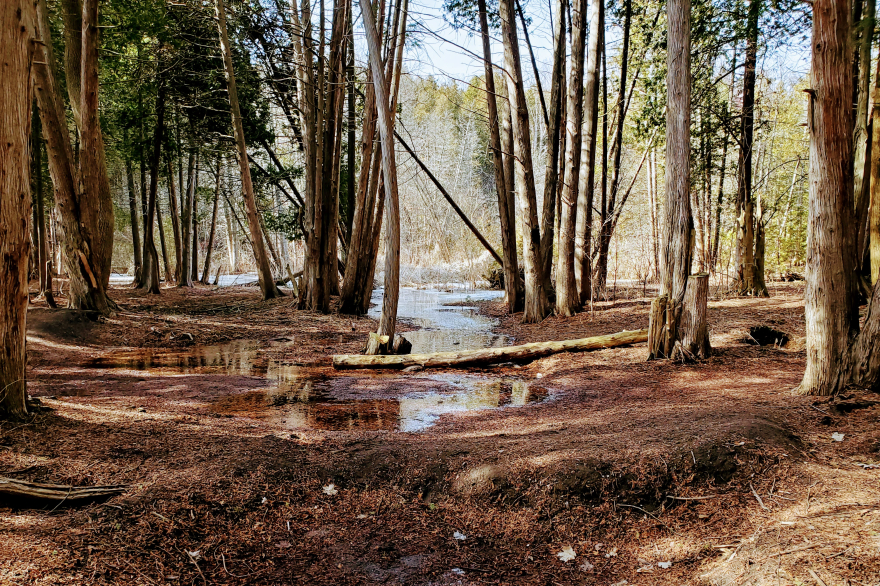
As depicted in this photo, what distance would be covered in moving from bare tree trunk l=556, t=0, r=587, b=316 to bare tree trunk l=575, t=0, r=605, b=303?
1.24 feet

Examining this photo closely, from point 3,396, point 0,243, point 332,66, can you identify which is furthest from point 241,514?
point 332,66

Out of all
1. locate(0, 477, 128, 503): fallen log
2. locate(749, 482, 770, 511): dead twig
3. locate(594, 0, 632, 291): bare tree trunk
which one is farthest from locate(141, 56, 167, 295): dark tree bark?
locate(749, 482, 770, 511): dead twig

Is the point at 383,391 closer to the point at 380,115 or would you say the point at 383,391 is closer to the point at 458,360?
the point at 458,360

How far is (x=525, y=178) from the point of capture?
43.4 ft

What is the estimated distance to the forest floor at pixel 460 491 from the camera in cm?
303

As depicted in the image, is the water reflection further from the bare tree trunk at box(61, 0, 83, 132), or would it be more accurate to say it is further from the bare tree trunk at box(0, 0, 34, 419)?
the bare tree trunk at box(61, 0, 83, 132)

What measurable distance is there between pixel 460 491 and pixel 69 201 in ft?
35.9

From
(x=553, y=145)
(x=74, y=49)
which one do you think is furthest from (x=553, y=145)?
(x=74, y=49)

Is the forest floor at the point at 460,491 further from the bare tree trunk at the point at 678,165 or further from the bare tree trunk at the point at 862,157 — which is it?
the bare tree trunk at the point at 862,157

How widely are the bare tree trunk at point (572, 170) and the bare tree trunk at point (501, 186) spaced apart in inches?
66.3

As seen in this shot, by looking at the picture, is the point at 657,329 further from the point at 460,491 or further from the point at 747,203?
the point at 747,203

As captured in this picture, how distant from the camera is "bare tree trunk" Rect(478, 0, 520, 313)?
14.4 meters

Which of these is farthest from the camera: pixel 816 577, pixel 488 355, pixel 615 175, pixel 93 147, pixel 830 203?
pixel 615 175

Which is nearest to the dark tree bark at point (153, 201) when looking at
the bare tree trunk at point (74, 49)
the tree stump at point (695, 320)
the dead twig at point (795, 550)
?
the bare tree trunk at point (74, 49)
